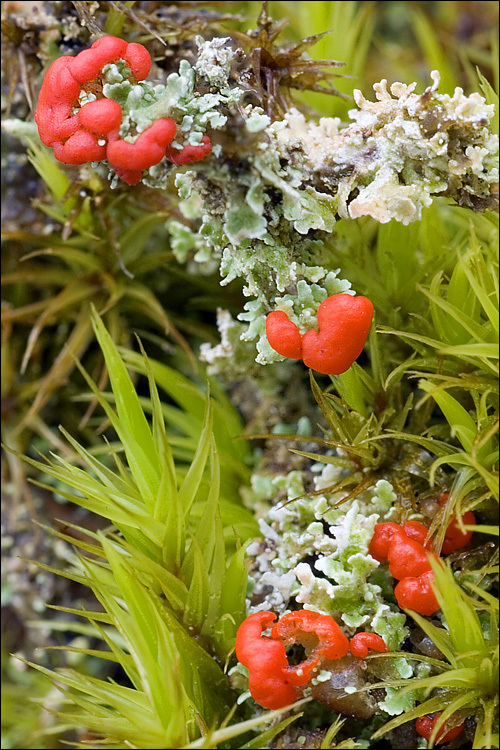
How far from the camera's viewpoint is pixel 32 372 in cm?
123

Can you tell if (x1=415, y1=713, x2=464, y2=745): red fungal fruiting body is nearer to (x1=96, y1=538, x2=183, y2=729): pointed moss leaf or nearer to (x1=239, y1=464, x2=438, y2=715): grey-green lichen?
(x1=239, y1=464, x2=438, y2=715): grey-green lichen

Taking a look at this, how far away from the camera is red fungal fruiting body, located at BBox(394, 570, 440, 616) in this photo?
72 centimetres

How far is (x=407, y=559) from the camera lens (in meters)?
0.73

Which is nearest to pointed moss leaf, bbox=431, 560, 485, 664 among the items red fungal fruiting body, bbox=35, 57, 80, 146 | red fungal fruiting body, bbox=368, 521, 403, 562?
red fungal fruiting body, bbox=368, 521, 403, 562

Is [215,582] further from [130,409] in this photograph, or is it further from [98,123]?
[98,123]

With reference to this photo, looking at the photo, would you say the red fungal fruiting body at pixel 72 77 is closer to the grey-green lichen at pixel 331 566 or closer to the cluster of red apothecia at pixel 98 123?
the cluster of red apothecia at pixel 98 123

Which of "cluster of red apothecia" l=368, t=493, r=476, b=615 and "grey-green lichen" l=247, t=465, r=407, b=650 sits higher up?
"cluster of red apothecia" l=368, t=493, r=476, b=615

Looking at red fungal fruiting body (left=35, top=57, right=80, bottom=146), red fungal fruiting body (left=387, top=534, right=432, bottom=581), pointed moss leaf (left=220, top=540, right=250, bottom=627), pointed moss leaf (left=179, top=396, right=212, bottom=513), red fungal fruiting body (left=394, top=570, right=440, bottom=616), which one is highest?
red fungal fruiting body (left=35, top=57, right=80, bottom=146)

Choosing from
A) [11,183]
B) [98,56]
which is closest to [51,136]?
[98,56]

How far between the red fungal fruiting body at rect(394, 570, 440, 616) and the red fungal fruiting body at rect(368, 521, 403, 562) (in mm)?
Answer: 57

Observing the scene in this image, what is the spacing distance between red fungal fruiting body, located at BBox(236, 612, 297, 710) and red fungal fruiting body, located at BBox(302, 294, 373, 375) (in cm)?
30

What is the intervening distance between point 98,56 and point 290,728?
798mm

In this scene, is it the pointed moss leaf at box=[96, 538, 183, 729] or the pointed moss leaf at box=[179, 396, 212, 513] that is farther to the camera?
the pointed moss leaf at box=[179, 396, 212, 513]

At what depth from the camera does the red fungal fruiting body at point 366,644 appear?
73 centimetres
